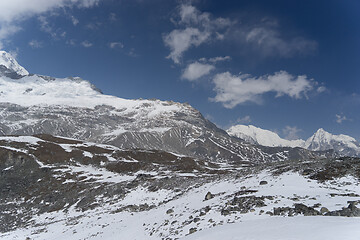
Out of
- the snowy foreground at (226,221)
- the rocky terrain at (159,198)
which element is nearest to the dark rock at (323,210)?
the rocky terrain at (159,198)

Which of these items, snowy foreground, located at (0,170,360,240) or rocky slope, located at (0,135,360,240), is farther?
rocky slope, located at (0,135,360,240)

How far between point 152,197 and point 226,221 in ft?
87.6

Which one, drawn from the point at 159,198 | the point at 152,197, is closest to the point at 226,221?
the point at 159,198

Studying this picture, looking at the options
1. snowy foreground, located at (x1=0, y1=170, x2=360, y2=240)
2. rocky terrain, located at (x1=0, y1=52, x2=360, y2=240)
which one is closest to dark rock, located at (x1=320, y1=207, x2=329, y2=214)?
rocky terrain, located at (x1=0, y1=52, x2=360, y2=240)

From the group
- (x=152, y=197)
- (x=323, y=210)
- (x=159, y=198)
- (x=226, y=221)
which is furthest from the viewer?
(x=152, y=197)

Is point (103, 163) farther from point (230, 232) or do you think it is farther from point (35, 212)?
point (230, 232)

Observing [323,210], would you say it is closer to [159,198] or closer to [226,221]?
[226,221]

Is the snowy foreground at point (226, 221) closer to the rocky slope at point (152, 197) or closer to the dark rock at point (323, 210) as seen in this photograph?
the rocky slope at point (152, 197)

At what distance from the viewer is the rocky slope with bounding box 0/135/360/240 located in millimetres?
18102

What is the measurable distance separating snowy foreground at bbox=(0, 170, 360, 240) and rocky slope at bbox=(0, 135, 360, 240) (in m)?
0.11

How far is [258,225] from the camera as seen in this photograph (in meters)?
14.3

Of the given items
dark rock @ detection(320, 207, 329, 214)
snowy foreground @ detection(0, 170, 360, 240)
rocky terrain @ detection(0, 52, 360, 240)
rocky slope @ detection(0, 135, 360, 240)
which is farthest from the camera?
rocky slope @ detection(0, 135, 360, 240)

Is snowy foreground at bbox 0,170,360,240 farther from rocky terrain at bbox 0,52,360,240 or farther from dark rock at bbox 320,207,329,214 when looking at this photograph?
dark rock at bbox 320,207,329,214

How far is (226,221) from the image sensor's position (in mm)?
18156
